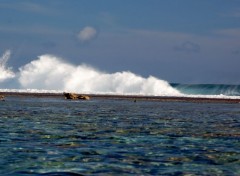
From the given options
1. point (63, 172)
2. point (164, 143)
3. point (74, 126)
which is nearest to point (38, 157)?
point (63, 172)

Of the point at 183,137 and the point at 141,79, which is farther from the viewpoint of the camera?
the point at 141,79

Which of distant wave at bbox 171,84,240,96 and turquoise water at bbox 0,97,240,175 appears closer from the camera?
turquoise water at bbox 0,97,240,175

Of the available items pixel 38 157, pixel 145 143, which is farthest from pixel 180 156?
pixel 38 157

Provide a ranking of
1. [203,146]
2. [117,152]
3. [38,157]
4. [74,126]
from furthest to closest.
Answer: [74,126] < [203,146] < [117,152] < [38,157]

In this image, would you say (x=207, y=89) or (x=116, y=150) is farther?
(x=207, y=89)

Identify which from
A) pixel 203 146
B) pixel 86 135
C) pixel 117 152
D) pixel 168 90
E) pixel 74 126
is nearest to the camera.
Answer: pixel 117 152

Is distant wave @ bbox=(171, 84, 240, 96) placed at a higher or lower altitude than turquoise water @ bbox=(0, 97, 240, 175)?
higher

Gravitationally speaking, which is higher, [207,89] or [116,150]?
[207,89]

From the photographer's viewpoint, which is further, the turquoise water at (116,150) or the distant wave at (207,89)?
the distant wave at (207,89)

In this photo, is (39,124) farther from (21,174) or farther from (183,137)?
(21,174)

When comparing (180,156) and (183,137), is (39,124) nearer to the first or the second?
(183,137)

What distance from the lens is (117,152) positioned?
16.9m

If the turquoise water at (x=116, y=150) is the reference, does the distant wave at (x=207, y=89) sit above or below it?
above

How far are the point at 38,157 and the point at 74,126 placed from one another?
10.8m
